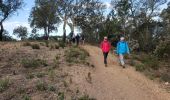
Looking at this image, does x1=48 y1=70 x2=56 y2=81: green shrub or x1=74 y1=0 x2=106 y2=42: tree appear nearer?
x1=48 y1=70 x2=56 y2=81: green shrub

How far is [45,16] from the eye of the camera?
79.7m

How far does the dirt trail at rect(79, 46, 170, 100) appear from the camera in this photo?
17.9 metres

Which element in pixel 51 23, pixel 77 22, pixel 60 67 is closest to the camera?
pixel 60 67

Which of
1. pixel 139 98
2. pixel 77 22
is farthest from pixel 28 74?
pixel 77 22

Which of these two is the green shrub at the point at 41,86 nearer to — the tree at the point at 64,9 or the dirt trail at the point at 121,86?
the dirt trail at the point at 121,86

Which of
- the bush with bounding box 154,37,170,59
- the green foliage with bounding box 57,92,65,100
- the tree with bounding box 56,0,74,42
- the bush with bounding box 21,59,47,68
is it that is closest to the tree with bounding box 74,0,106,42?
the tree with bounding box 56,0,74,42

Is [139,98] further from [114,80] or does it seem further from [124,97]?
[114,80]

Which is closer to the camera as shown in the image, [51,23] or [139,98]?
[139,98]

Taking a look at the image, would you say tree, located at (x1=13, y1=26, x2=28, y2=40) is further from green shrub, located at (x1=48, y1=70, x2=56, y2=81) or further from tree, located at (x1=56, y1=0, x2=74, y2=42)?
green shrub, located at (x1=48, y1=70, x2=56, y2=81)

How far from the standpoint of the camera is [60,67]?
22828 millimetres

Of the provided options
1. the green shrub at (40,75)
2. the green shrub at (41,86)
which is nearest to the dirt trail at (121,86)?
the green shrub at (41,86)

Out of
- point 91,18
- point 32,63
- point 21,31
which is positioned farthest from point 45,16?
point 32,63

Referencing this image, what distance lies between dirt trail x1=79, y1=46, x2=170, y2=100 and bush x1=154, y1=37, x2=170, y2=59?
10380mm

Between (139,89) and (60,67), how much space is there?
5307 millimetres
